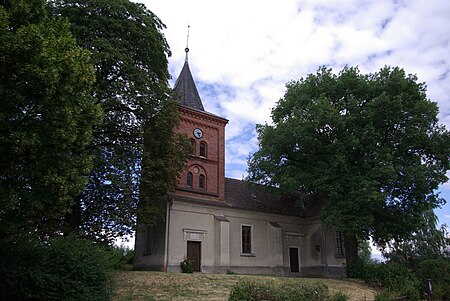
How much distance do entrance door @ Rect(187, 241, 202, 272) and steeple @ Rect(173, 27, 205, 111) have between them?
34.8 feet

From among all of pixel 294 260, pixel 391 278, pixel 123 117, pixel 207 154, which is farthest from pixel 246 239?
pixel 123 117

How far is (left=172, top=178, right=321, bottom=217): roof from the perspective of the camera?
30.1 meters

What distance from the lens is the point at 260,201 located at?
32.0m

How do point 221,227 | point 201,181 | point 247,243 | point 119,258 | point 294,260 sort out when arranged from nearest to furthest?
1. point 119,258
2. point 221,227
3. point 201,181
4. point 247,243
5. point 294,260

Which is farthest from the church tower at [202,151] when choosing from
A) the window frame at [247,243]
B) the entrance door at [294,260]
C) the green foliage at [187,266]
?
the entrance door at [294,260]

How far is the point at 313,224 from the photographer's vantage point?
3222 cm

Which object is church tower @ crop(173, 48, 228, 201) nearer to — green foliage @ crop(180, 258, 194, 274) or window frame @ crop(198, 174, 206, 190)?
window frame @ crop(198, 174, 206, 190)

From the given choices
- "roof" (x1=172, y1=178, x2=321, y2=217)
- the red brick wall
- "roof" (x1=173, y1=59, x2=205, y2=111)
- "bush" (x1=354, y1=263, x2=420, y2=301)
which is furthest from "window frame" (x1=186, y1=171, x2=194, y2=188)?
"bush" (x1=354, y1=263, x2=420, y2=301)

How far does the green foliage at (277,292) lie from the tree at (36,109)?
573 cm

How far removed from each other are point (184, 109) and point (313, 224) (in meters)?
14.2

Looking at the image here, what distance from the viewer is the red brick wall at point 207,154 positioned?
28.2m

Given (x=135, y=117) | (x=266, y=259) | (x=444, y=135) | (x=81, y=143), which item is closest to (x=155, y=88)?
(x=135, y=117)

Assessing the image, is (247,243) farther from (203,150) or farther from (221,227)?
(203,150)

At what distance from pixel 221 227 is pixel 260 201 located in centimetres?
588
